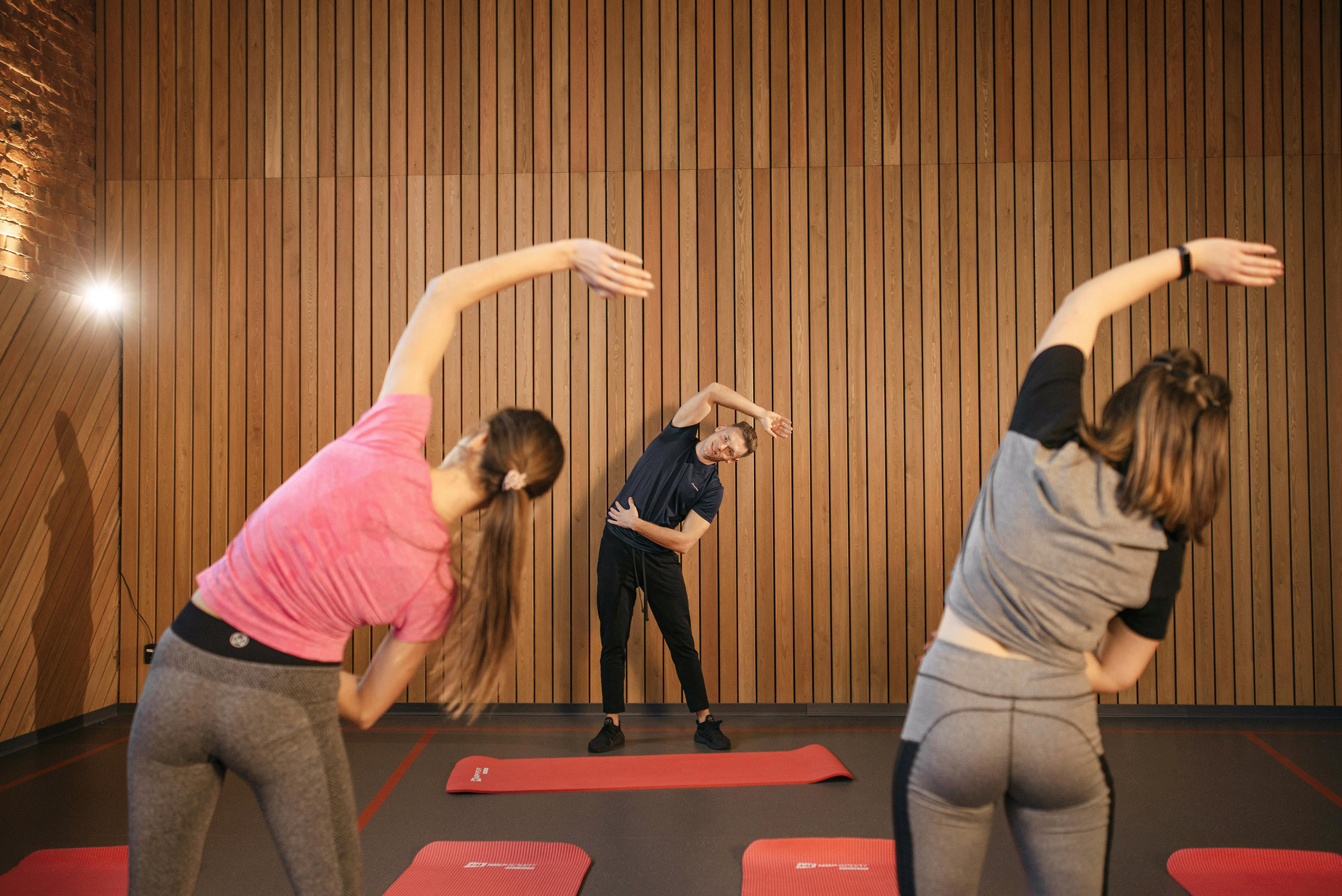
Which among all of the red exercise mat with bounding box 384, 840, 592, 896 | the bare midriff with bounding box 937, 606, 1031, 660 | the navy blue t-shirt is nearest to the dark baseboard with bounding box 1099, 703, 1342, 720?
the navy blue t-shirt

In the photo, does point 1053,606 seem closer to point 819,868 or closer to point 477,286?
point 477,286

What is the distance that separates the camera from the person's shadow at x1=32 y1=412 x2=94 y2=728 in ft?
14.5

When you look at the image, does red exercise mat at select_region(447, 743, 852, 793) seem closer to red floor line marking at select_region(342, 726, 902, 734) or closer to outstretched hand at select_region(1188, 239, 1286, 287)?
red floor line marking at select_region(342, 726, 902, 734)

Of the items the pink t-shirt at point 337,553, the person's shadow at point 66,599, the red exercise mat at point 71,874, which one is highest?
the pink t-shirt at point 337,553

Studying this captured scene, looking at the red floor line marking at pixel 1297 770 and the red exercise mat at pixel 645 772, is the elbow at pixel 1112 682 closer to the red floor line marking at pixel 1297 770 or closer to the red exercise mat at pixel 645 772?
the red exercise mat at pixel 645 772

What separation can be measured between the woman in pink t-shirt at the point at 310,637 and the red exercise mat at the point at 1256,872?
2.60m

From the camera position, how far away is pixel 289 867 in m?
1.42

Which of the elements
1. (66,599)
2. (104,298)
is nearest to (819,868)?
(66,599)

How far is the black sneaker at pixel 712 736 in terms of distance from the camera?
13.6 feet

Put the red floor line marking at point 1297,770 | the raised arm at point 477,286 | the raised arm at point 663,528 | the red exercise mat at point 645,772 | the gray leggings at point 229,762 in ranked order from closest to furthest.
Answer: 1. the gray leggings at point 229,762
2. the raised arm at point 477,286
3. the red floor line marking at point 1297,770
4. the red exercise mat at point 645,772
5. the raised arm at point 663,528

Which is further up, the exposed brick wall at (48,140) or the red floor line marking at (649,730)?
the exposed brick wall at (48,140)

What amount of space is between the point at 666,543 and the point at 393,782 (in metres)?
1.62

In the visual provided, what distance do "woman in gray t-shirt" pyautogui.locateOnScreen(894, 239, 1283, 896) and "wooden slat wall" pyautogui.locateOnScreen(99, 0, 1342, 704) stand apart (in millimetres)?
3577

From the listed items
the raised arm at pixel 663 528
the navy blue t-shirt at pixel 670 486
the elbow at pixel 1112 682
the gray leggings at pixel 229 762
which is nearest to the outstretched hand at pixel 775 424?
the navy blue t-shirt at pixel 670 486
